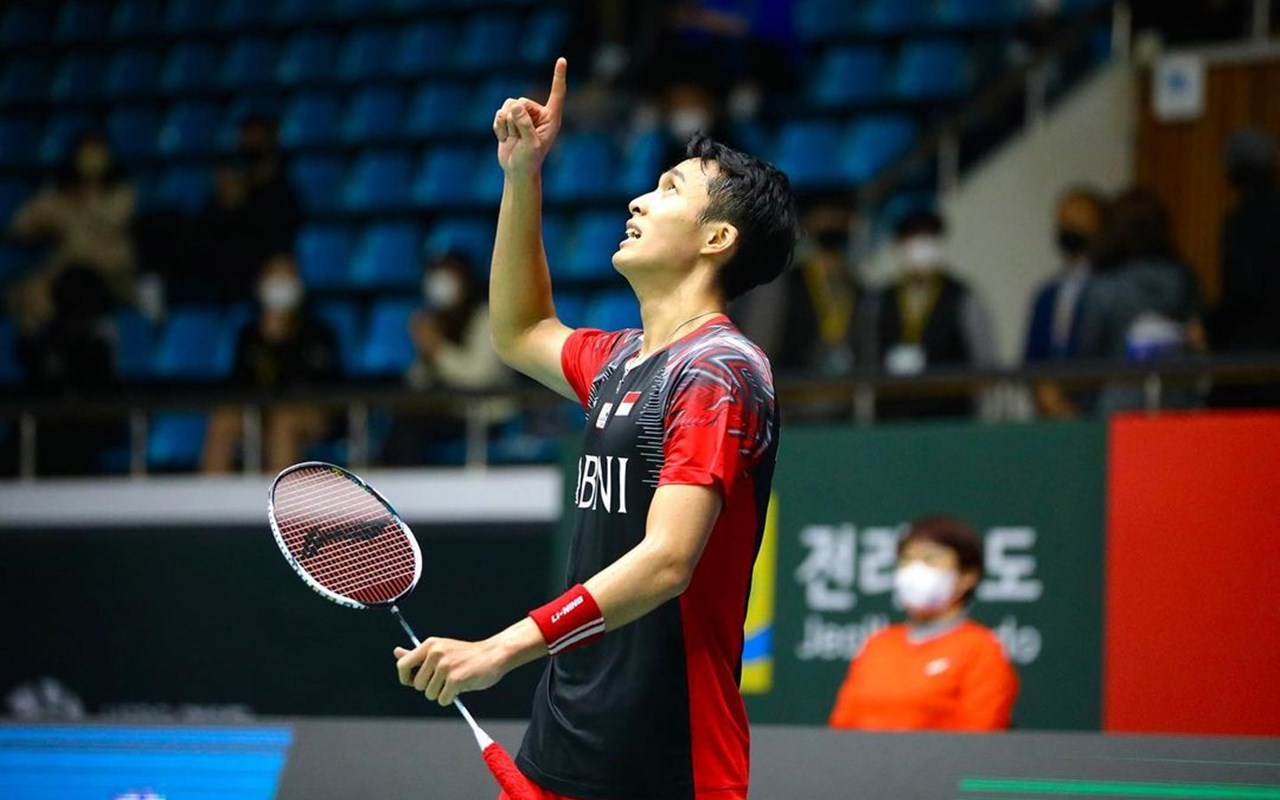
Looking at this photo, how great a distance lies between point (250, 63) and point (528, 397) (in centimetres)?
622

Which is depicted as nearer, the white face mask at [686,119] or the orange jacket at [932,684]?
the orange jacket at [932,684]

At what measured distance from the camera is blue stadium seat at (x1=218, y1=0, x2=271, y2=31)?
1319cm

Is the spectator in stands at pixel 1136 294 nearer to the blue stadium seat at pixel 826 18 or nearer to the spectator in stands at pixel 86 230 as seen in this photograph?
the blue stadium seat at pixel 826 18

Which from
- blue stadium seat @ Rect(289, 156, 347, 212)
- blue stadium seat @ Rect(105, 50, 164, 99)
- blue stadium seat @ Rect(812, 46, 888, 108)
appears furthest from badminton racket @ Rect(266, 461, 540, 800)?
blue stadium seat @ Rect(105, 50, 164, 99)

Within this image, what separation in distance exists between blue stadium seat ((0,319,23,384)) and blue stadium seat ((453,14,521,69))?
3.01 meters

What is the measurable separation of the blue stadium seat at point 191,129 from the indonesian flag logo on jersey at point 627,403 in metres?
9.44

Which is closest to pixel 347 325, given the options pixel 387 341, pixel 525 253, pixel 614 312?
pixel 387 341

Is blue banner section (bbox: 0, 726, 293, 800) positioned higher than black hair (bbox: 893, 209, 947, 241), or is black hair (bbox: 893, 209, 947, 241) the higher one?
black hair (bbox: 893, 209, 947, 241)

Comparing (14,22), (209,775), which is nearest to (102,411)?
(209,775)

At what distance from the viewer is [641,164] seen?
1024 cm

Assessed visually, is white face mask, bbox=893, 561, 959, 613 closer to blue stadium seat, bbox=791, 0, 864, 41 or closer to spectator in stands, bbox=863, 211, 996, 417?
spectator in stands, bbox=863, 211, 996, 417

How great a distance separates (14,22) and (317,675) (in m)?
7.86

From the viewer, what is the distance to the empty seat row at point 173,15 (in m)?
12.9

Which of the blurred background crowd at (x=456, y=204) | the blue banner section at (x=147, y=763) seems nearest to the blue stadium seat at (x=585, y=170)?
the blurred background crowd at (x=456, y=204)
